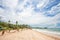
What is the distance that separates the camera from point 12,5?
417cm

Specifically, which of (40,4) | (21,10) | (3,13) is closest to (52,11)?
(40,4)

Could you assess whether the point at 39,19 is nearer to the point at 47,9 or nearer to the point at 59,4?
the point at 47,9

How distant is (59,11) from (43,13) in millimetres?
679

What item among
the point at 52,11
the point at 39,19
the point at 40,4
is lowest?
the point at 39,19

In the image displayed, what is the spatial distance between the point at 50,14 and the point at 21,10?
4.08 ft

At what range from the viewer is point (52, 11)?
4246 millimetres

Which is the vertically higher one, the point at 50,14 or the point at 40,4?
the point at 40,4

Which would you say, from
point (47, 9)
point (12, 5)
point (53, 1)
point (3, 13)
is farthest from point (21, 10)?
point (53, 1)

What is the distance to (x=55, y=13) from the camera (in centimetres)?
436

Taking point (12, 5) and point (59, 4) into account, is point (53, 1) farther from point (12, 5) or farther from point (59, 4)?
point (12, 5)

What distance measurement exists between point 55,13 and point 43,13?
20.5 inches

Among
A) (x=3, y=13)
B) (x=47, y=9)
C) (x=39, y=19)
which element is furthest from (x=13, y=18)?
(x=47, y=9)

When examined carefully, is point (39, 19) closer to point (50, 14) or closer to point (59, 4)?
point (50, 14)

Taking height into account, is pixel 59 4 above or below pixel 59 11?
above
